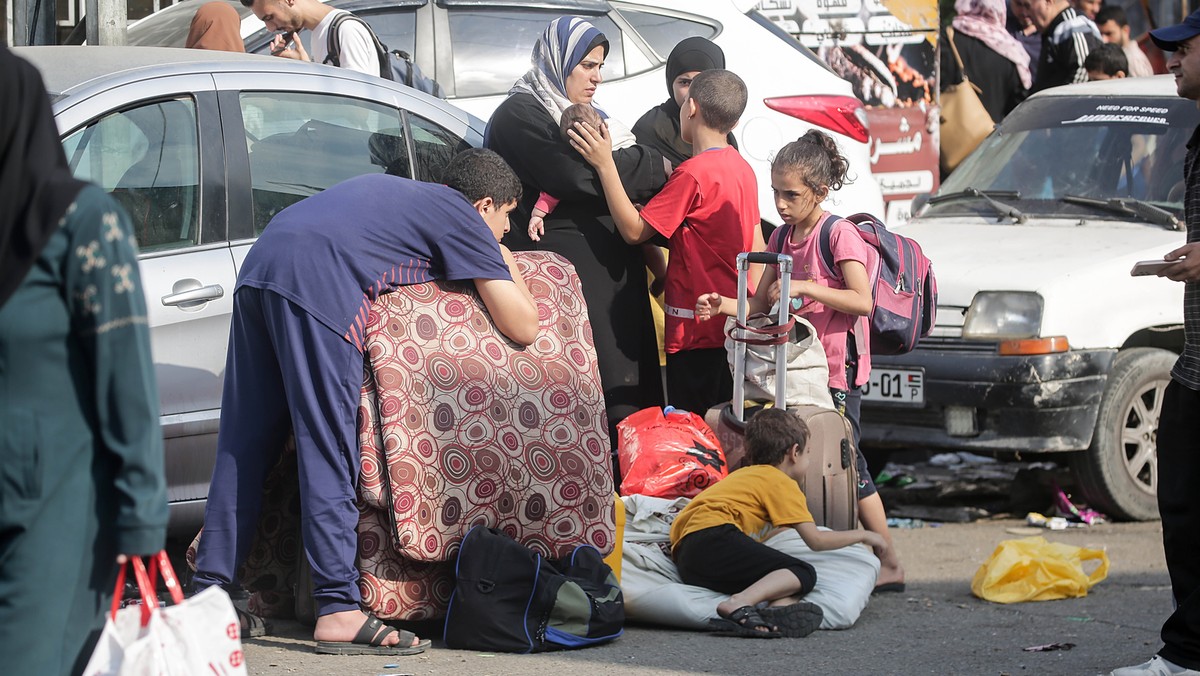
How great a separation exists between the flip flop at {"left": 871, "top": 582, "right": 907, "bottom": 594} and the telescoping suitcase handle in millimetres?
921

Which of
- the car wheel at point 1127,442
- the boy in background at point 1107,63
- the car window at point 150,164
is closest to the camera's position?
the car window at point 150,164

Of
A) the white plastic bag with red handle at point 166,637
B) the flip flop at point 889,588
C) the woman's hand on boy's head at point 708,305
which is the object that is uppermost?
the woman's hand on boy's head at point 708,305

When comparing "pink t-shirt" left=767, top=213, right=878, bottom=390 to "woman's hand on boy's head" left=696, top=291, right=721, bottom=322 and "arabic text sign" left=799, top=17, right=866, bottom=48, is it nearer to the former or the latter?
"woman's hand on boy's head" left=696, top=291, right=721, bottom=322

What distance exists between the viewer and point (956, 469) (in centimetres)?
907

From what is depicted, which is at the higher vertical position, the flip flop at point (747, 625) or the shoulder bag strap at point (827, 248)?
the shoulder bag strap at point (827, 248)

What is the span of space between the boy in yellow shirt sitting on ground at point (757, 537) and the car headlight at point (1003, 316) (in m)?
2.30

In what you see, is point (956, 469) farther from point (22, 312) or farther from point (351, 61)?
point (22, 312)

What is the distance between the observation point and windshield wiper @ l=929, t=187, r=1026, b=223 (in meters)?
8.52

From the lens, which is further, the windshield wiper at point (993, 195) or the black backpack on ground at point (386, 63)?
the windshield wiper at point (993, 195)

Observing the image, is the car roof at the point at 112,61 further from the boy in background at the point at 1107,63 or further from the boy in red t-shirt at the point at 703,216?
the boy in background at the point at 1107,63

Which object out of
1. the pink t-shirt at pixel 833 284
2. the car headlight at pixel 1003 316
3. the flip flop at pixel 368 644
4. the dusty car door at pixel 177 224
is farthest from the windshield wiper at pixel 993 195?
the flip flop at pixel 368 644

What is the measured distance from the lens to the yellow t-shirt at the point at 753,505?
540 cm

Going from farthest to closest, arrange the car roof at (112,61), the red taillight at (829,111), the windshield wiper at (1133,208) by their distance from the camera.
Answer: the windshield wiper at (1133,208)
the red taillight at (829,111)
the car roof at (112,61)

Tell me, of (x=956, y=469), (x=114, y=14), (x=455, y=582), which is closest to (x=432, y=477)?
(x=455, y=582)
